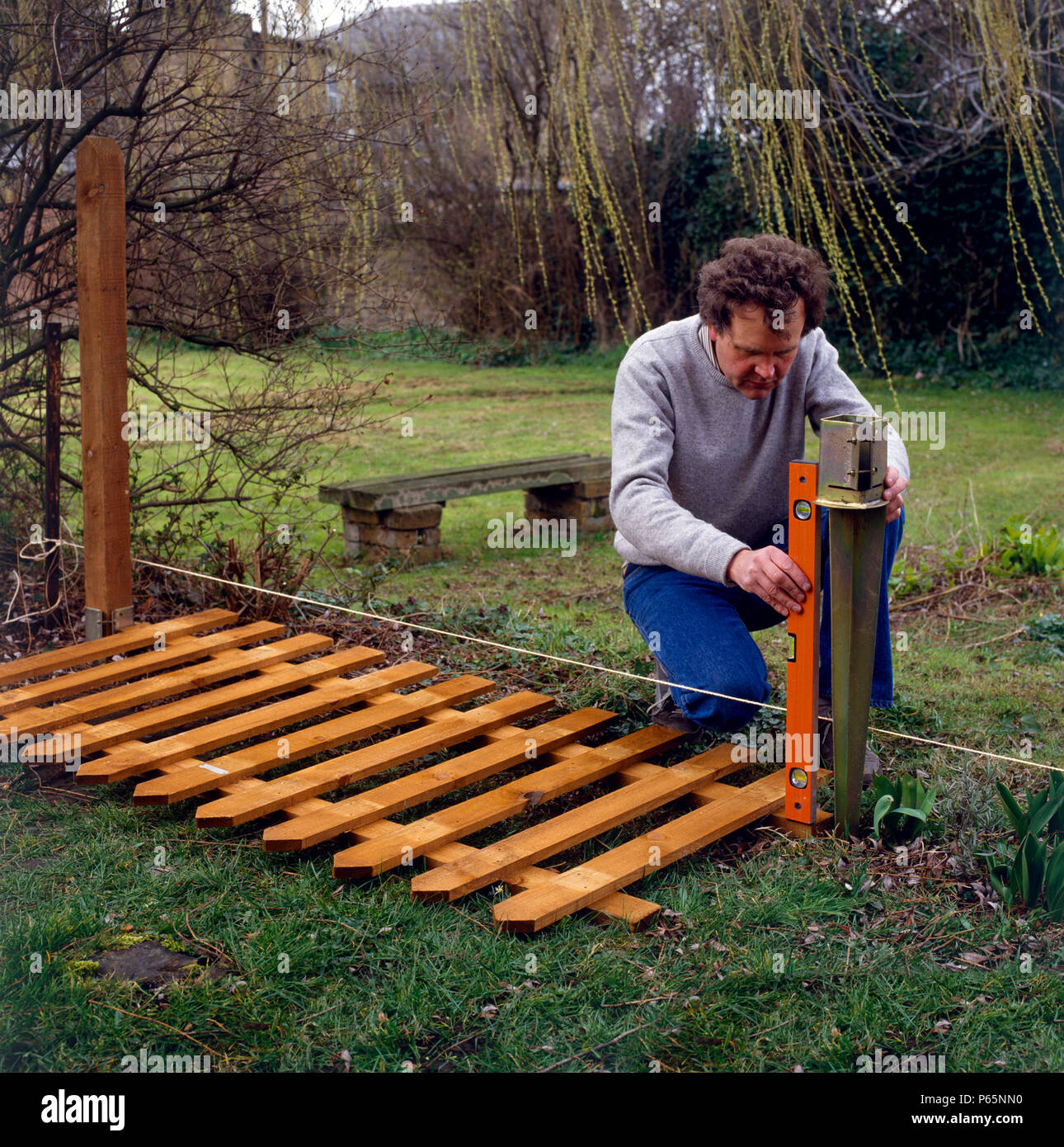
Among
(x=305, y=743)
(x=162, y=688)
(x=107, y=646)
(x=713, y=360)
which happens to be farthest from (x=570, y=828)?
(x=107, y=646)

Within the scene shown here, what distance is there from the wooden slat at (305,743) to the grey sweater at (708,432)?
0.69 meters

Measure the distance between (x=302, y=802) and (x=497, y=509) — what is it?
4602mm

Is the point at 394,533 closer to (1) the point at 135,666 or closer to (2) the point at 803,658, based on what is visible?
(1) the point at 135,666

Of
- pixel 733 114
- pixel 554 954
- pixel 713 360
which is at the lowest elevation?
pixel 554 954

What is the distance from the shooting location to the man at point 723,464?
282 cm

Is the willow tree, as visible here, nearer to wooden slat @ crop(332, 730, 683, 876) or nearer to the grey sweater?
the grey sweater

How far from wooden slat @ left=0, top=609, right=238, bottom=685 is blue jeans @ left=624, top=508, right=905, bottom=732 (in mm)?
1624

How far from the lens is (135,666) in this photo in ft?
11.8

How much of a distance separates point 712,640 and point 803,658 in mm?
406

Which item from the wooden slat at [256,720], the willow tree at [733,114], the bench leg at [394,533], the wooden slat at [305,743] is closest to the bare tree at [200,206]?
the willow tree at [733,114]

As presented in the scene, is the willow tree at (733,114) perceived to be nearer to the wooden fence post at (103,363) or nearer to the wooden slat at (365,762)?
the wooden fence post at (103,363)

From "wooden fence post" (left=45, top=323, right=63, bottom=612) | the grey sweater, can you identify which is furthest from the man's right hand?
"wooden fence post" (left=45, top=323, right=63, bottom=612)
